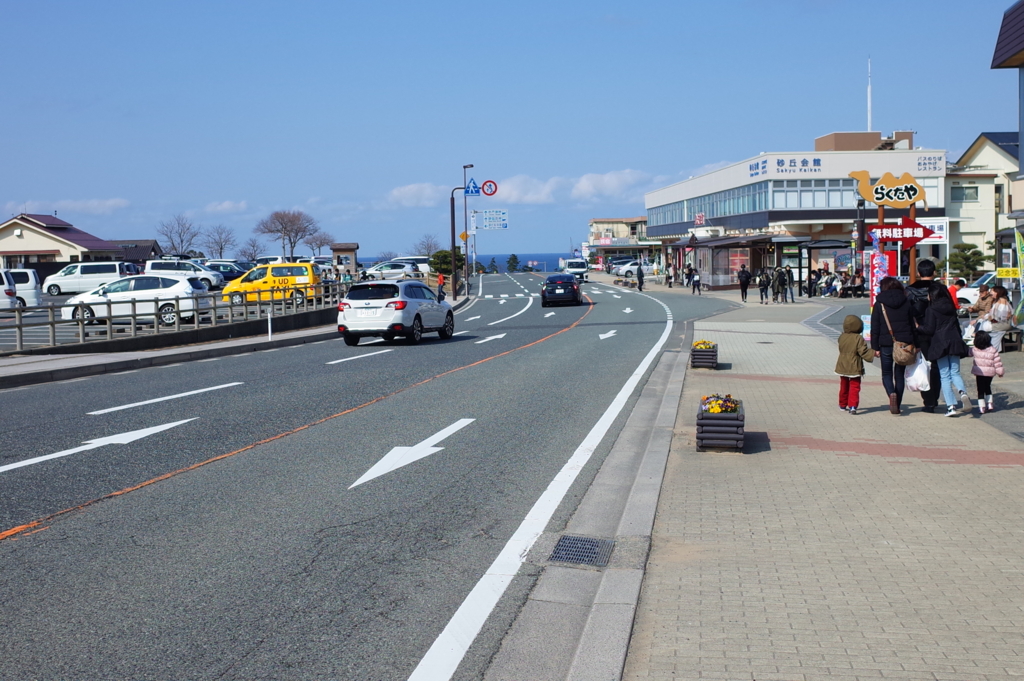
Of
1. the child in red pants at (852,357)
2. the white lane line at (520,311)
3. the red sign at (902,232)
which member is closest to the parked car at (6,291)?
the white lane line at (520,311)

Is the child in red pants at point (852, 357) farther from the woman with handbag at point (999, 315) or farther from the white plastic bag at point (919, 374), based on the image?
the woman with handbag at point (999, 315)

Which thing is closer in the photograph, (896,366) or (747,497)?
(747,497)

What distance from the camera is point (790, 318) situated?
3375 cm

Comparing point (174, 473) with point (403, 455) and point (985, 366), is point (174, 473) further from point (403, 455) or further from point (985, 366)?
point (985, 366)

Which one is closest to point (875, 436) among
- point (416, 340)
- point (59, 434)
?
point (59, 434)

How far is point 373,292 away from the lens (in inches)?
960

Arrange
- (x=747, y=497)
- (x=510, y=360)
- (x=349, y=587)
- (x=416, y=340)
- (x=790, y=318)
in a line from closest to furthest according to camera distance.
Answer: (x=349, y=587) → (x=747, y=497) → (x=510, y=360) → (x=416, y=340) → (x=790, y=318)

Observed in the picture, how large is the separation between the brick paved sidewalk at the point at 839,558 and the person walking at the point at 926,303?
0.77 metres

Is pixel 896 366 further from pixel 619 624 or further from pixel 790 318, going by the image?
pixel 790 318

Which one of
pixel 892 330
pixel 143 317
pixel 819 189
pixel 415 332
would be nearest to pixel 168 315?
pixel 143 317

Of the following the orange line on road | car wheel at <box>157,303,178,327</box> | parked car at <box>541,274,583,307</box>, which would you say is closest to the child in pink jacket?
the orange line on road

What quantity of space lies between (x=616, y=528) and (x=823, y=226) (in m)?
73.0

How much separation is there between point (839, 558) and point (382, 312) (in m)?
19.0

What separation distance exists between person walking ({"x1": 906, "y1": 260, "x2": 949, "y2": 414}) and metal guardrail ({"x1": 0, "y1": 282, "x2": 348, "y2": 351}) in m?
17.0
